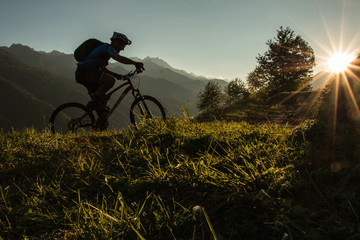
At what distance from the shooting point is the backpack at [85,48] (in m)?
5.11

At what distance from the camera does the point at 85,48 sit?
5.12m

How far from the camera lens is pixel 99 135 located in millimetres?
4504

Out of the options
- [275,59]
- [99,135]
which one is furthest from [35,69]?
[99,135]

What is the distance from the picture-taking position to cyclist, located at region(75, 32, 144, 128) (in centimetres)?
505

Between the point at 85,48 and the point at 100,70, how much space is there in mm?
679

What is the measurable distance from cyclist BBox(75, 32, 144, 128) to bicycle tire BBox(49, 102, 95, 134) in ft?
0.99

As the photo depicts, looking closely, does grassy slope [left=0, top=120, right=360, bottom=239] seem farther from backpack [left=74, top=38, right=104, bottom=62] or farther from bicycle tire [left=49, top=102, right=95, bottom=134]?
backpack [left=74, top=38, right=104, bottom=62]

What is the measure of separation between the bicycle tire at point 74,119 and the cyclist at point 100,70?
303mm

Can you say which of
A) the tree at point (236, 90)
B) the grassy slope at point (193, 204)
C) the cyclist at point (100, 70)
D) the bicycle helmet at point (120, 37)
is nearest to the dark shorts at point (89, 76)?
the cyclist at point (100, 70)

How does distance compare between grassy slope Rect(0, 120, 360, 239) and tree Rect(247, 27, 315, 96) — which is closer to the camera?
grassy slope Rect(0, 120, 360, 239)

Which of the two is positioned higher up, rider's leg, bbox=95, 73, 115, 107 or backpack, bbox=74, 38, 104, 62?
backpack, bbox=74, 38, 104, 62

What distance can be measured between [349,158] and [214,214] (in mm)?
1434

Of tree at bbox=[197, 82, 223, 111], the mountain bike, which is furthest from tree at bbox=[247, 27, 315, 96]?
the mountain bike

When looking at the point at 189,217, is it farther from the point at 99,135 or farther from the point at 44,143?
the point at 99,135
